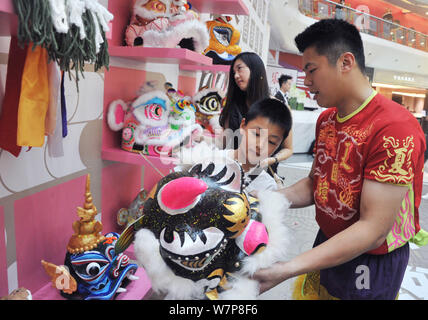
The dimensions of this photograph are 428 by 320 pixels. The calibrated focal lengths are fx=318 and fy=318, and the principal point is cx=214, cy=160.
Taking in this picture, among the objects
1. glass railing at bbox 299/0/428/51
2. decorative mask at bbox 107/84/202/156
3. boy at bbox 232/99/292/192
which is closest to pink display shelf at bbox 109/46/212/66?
decorative mask at bbox 107/84/202/156

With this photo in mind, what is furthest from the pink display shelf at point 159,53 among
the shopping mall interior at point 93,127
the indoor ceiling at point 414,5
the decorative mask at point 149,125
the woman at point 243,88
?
the indoor ceiling at point 414,5

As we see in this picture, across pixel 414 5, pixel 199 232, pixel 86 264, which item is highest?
pixel 414 5

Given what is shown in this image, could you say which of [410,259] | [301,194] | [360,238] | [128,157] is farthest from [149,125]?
[410,259]

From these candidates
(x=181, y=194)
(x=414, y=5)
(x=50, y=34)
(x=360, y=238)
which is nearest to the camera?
(x=50, y=34)

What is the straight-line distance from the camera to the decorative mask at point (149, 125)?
129 centimetres

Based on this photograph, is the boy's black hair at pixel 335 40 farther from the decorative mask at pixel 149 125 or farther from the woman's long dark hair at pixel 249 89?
the woman's long dark hair at pixel 249 89

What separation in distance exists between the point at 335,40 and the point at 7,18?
743mm

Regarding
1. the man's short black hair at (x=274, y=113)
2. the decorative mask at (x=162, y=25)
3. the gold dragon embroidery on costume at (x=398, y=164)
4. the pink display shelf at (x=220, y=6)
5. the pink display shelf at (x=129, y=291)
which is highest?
the pink display shelf at (x=220, y=6)

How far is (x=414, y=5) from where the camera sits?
36.5ft

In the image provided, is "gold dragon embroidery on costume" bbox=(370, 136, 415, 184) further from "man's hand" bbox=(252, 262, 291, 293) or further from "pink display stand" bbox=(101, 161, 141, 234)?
"pink display stand" bbox=(101, 161, 141, 234)

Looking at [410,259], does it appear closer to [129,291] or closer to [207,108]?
[207,108]

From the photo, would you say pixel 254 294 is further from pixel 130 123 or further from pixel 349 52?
pixel 130 123

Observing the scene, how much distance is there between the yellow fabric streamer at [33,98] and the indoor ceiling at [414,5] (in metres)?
13.1
